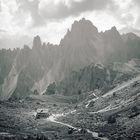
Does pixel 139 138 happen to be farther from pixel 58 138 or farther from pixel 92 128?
pixel 92 128

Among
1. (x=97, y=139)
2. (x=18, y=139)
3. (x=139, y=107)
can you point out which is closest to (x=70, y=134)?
(x=97, y=139)

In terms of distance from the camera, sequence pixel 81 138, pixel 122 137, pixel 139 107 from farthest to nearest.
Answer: pixel 139 107
pixel 81 138
pixel 122 137

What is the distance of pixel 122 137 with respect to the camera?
9231cm

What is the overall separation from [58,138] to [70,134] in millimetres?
10838

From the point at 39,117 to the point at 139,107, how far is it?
68649mm

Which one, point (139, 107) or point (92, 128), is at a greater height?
point (139, 107)

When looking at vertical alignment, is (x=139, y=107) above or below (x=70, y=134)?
above

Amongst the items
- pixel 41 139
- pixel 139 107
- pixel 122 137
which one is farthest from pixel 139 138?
pixel 139 107

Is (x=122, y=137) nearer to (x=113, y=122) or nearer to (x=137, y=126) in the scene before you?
(x=137, y=126)

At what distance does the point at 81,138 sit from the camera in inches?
3900

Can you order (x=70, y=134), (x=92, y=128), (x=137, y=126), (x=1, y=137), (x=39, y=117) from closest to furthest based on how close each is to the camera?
(x=1, y=137) → (x=137, y=126) → (x=70, y=134) → (x=92, y=128) → (x=39, y=117)

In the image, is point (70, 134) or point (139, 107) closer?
point (70, 134)

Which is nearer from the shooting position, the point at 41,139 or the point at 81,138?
the point at 41,139

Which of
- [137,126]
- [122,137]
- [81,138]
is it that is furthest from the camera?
[137,126]
